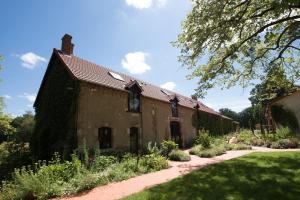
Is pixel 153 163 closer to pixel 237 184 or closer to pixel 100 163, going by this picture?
pixel 100 163

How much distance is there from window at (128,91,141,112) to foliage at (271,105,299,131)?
1192 centimetres

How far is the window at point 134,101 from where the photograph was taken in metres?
18.3

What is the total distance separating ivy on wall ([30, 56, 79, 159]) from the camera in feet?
47.6

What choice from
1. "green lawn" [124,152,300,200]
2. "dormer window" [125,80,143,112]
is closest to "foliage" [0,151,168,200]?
"green lawn" [124,152,300,200]

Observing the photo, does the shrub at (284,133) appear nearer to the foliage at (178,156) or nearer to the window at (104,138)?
the foliage at (178,156)

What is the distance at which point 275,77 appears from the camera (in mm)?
14891

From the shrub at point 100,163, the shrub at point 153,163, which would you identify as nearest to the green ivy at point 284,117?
the shrub at point 153,163

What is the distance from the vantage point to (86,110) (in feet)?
48.2

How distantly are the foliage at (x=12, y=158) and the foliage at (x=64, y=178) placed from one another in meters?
6.14

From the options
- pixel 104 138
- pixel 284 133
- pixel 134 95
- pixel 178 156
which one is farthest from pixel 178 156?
pixel 284 133

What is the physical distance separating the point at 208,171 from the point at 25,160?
1281cm

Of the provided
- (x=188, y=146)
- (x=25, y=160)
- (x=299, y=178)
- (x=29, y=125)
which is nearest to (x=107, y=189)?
(x=299, y=178)

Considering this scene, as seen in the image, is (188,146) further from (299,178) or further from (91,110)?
(299,178)

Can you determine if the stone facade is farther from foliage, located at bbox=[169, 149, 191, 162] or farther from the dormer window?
foliage, located at bbox=[169, 149, 191, 162]
